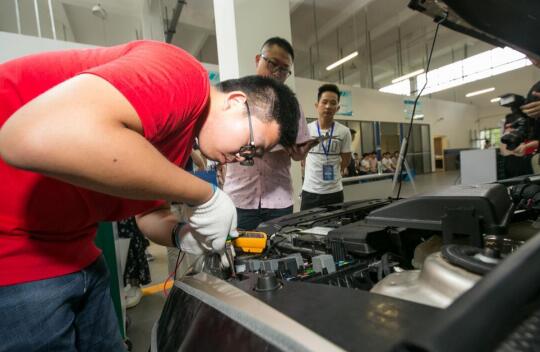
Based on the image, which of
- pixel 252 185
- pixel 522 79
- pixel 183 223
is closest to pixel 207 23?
pixel 252 185

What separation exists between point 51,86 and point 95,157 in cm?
29

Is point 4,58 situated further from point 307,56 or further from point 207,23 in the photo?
point 307,56

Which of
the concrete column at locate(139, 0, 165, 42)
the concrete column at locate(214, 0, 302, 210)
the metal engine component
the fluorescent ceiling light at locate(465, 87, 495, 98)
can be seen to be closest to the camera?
the metal engine component

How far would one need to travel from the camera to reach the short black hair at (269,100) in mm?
808

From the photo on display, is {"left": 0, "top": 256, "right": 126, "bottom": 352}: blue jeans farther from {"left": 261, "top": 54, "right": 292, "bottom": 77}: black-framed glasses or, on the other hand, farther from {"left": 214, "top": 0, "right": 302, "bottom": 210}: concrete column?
{"left": 214, "top": 0, "right": 302, "bottom": 210}: concrete column

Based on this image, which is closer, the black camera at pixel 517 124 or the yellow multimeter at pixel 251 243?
the yellow multimeter at pixel 251 243

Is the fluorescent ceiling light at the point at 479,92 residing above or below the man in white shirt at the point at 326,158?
above

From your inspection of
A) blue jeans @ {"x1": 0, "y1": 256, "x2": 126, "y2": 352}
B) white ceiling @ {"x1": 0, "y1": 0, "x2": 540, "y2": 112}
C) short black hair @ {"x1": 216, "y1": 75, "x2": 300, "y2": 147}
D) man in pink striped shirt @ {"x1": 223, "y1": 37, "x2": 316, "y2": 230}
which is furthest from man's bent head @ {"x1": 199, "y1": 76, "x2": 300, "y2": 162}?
white ceiling @ {"x1": 0, "y1": 0, "x2": 540, "y2": 112}

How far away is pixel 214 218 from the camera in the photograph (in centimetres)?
73

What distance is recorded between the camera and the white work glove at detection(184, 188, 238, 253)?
0.73 meters

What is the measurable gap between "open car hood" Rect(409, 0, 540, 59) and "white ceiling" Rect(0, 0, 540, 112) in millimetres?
6368

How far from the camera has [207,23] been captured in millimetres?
7699

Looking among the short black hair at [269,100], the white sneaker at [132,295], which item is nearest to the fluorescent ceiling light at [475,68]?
the white sneaker at [132,295]

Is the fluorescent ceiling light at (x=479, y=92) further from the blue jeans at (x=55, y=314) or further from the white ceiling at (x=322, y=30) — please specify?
the blue jeans at (x=55, y=314)
